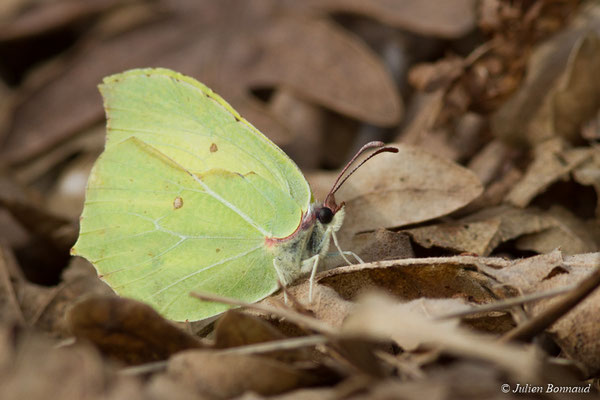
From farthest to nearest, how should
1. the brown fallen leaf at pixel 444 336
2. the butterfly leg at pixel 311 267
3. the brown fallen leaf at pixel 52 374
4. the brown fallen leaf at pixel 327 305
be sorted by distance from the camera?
the butterfly leg at pixel 311 267 → the brown fallen leaf at pixel 327 305 → the brown fallen leaf at pixel 52 374 → the brown fallen leaf at pixel 444 336

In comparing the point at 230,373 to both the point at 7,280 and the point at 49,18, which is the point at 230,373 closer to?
the point at 7,280

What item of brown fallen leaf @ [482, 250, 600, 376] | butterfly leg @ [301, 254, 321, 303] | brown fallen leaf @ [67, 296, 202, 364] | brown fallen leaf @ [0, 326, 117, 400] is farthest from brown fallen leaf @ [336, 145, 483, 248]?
brown fallen leaf @ [0, 326, 117, 400]

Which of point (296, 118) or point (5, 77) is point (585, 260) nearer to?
point (296, 118)

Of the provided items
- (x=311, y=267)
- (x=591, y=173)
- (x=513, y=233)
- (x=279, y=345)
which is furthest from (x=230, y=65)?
(x=279, y=345)

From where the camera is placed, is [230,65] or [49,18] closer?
[230,65]

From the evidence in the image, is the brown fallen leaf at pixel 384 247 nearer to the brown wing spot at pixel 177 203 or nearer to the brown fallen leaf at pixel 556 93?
the brown wing spot at pixel 177 203

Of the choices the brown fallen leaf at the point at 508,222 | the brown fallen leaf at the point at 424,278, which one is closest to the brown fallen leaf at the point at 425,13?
the brown fallen leaf at the point at 508,222
